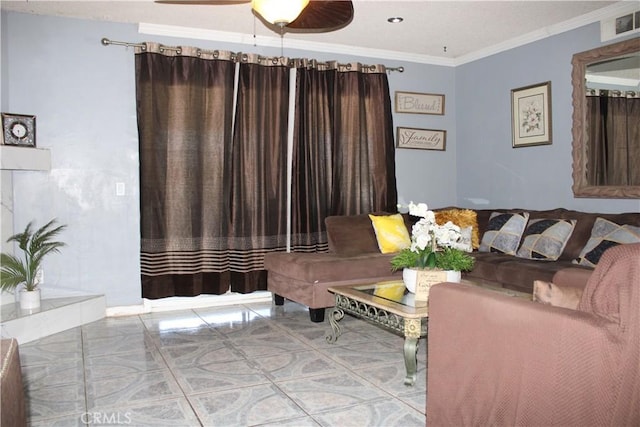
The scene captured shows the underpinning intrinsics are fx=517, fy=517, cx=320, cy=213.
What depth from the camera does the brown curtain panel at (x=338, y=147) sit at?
16.2ft

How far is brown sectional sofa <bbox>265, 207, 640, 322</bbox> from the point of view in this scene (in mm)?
3785

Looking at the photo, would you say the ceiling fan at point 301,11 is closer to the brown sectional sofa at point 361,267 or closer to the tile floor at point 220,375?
the brown sectional sofa at point 361,267

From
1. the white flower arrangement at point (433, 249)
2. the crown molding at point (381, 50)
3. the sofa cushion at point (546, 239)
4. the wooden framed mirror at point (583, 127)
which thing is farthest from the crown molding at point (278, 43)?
the white flower arrangement at point (433, 249)

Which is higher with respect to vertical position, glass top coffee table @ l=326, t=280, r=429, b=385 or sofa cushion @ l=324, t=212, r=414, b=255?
sofa cushion @ l=324, t=212, r=414, b=255

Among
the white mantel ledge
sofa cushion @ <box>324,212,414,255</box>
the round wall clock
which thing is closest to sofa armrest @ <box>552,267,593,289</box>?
sofa cushion @ <box>324,212,414,255</box>

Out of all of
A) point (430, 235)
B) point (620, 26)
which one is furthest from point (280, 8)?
point (620, 26)

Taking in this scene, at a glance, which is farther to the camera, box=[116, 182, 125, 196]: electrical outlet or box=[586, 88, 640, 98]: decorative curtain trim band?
box=[116, 182, 125, 196]: electrical outlet

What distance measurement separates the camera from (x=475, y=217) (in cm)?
488

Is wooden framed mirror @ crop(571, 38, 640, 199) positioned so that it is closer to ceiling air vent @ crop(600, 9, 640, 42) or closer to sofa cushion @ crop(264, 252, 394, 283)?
ceiling air vent @ crop(600, 9, 640, 42)

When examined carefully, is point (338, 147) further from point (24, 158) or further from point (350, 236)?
point (24, 158)

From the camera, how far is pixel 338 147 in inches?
201

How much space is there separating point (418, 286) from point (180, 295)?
2.43m

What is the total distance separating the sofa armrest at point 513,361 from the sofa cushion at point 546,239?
2314mm

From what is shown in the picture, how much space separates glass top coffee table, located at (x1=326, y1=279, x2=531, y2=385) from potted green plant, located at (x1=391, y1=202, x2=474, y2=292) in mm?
193
